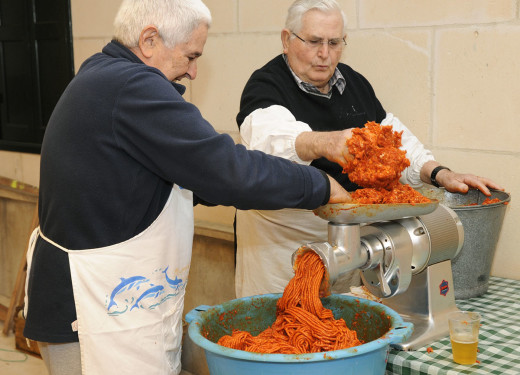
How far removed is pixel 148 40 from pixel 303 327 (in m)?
→ 0.88

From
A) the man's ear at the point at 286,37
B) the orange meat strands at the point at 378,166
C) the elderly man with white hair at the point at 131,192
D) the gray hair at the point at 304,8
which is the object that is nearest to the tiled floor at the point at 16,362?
the elderly man with white hair at the point at 131,192

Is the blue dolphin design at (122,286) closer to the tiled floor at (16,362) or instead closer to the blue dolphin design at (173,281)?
the blue dolphin design at (173,281)

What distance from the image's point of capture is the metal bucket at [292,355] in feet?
4.41

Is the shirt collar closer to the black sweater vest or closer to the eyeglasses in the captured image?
the black sweater vest

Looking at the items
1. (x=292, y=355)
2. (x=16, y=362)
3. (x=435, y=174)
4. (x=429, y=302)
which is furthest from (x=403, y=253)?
(x=16, y=362)

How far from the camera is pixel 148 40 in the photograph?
1741 mm

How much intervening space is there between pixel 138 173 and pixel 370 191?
62 cm

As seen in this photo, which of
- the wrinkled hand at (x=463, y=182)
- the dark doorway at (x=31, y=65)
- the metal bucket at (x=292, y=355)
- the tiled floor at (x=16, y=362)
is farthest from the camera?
the dark doorway at (x=31, y=65)

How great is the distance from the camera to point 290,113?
2.22 metres

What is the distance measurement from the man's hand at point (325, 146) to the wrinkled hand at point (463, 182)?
0.68 meters

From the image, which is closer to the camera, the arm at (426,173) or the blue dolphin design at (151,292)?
the blue dolphin design at (151,292)

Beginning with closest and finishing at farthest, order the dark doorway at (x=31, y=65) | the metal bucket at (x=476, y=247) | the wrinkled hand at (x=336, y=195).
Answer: the wrinkled hand at (x=336, y=195)
the metal bucket at (x=476, y=247)
the dark doorway at (x=31, y=65)

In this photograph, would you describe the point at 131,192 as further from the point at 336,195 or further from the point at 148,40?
the point at 336,195

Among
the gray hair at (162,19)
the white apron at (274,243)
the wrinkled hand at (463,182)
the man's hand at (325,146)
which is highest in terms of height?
the gray hair at (162,19)
